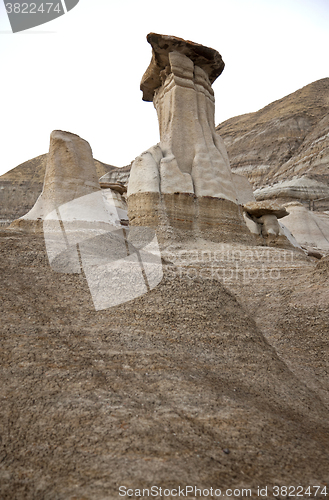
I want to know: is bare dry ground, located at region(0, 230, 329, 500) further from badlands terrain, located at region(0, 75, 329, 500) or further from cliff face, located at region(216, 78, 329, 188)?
cliff face, located at region(216, 78, 329, 188)

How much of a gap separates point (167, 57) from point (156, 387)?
Result: 7639 mm

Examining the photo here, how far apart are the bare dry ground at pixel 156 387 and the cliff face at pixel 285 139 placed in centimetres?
1828

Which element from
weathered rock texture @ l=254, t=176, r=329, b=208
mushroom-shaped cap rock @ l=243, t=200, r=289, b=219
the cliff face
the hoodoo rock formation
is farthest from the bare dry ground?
the cliff face

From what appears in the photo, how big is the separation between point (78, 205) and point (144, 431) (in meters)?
5.87

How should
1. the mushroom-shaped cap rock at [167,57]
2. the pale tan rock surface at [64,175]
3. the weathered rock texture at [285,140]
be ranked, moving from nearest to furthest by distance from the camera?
1. the pale tan rock surface at [64,175]
2. the mushroom-shaped cap rock at [167,57]
3. the weathered rock texture at [285,140]

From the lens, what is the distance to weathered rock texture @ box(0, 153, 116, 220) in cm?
2567

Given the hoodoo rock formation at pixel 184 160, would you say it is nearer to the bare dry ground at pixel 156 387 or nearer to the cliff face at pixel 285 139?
the bare dry ground at pixel 156 387

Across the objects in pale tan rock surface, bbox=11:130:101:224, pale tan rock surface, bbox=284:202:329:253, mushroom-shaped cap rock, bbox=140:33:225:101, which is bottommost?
pale tan rock surface, bbox=284:202:329:253

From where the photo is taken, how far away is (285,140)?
26.5m

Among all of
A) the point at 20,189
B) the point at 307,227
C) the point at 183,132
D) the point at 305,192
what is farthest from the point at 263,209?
the point at 20,189

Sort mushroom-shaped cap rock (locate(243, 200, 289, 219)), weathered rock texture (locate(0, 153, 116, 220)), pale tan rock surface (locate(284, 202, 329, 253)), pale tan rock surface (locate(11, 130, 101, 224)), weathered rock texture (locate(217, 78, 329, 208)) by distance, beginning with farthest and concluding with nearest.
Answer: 1. weathered rock texture (locate(0, 153, 116, 220))
2. weathered rock texture (locate(217, 78, 329, 208))
3. pale tan rock surface (locate(284, 202, 329, 253))
4. mushroom-shaped cap rock (locate(243, 200, 289, 219))
5. pale tan rock surface (locate(11, 130, 101, 224))

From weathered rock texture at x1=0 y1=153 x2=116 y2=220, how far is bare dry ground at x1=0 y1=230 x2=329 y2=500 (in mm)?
23746

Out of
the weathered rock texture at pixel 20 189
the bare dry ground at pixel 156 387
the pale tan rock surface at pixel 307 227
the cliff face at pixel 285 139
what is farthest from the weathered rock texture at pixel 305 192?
the weathered rock texture at pixel 20 189

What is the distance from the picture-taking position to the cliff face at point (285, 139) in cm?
2166
